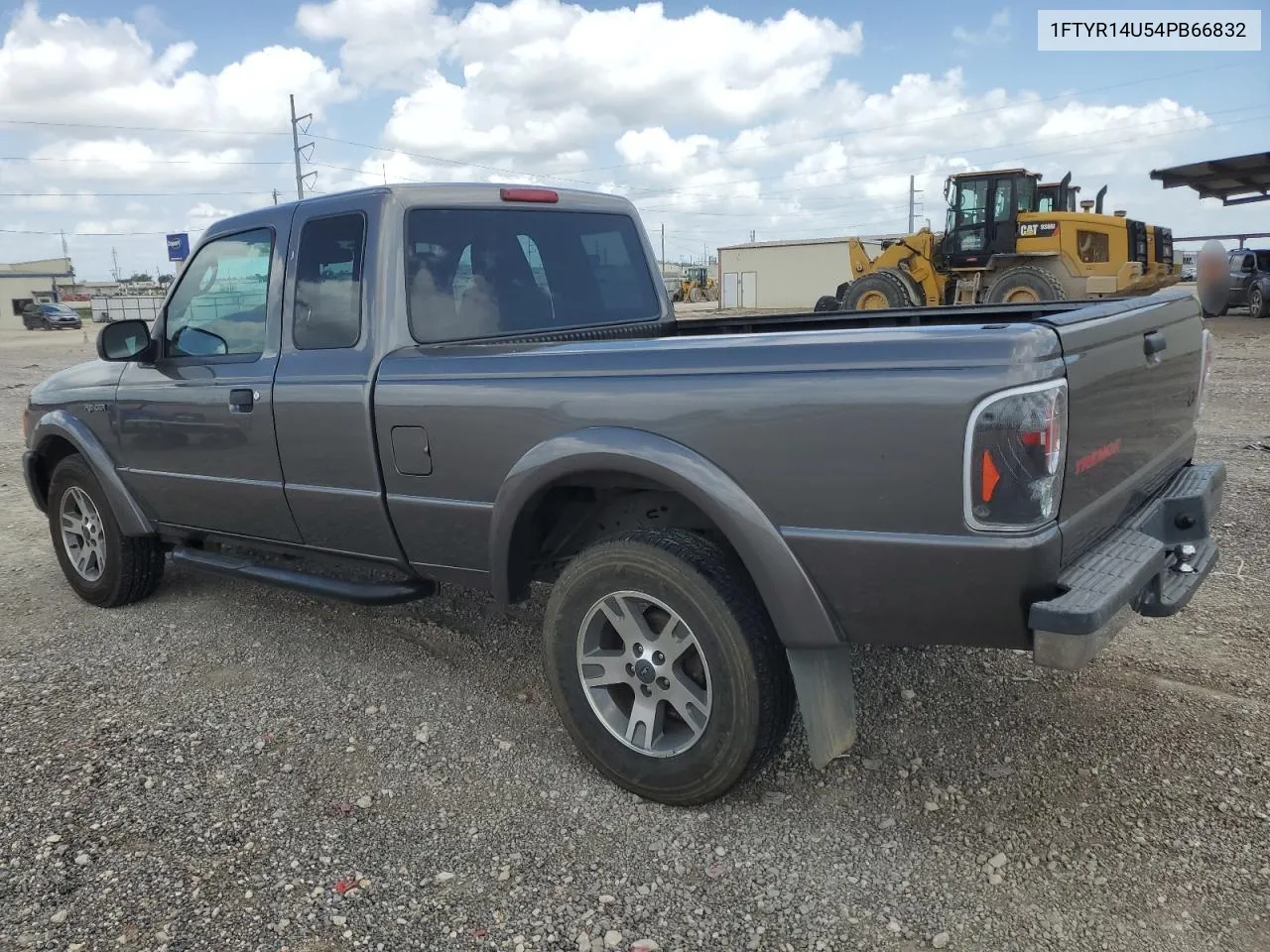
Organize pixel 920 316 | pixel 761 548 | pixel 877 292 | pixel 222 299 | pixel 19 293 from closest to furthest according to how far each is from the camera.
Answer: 1. pixel 761 548
2. pixel 920 316
3. pixel 222 299
4. pixel 877 292
5. pixel 19 293

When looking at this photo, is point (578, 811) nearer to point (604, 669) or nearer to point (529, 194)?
point (604, 669)

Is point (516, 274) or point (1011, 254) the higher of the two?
point (1011, 254)

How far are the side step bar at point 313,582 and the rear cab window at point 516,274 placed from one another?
3.25 feet

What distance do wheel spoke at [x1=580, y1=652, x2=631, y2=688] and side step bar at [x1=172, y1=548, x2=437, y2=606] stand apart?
972mm

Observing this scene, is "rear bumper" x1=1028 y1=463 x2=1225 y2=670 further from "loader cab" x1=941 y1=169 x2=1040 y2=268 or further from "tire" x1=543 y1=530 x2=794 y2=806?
"loader cab" x1=941 y1=169 x2=1040 y2=268

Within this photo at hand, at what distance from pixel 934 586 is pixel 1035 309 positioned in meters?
1.48

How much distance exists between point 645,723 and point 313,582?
5.69 feet

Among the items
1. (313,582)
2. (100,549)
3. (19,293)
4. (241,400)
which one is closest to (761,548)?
(313,582)

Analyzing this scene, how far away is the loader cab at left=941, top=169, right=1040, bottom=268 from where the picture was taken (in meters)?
17.5

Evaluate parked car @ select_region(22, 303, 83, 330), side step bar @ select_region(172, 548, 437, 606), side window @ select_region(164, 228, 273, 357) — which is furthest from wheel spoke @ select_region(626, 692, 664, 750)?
parked car @ select_region(22, 303, 83, 330)

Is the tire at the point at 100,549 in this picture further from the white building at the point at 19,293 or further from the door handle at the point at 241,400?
the white building at the point at 19,293

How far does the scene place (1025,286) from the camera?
55.7ft

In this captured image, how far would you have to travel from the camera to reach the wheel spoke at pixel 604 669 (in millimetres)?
3074

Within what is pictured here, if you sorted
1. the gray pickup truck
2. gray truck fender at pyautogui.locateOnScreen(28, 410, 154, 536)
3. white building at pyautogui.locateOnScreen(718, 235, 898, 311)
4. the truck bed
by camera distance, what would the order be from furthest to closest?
white building at pyautogui.locateOnScreen(718, 235, 898, 311), gray truck fender at pyautogui.locateOnScreen(28, 410, 154, 536), the truck bed, the gray pickup truck
